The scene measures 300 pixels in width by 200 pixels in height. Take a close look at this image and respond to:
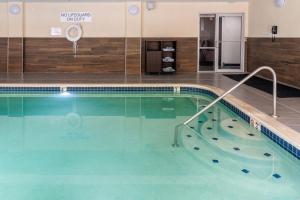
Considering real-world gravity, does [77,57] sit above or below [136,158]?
above

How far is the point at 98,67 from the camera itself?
1292 cm

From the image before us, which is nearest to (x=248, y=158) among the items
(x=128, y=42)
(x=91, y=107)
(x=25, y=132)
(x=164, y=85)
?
(x=25, y=132)

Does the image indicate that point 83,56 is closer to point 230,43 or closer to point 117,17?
point 117,17

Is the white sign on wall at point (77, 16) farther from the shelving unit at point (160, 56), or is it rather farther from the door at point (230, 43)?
the door at point (230, 43)

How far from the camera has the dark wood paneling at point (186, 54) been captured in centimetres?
1270

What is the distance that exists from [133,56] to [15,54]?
3.78 meters

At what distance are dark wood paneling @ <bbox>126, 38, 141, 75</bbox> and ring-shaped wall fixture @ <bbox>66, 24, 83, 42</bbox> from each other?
63.6 inches

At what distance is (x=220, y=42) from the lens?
518 inches

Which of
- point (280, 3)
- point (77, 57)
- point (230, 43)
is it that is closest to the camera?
point (280, 3)

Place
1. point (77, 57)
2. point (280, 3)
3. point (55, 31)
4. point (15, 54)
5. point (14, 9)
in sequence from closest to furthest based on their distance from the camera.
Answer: point (280, 3) < point (14, 9) < point (15, 54) < point (55, 31) < point (77, 57)

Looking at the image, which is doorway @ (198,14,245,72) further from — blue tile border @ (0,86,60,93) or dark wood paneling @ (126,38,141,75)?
blue tile border @ (0,86,60,93)

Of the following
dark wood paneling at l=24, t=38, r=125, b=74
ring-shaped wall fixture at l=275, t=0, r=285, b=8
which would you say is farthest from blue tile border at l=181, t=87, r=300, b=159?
dark wood paneling at l=24, t=38, r=125, b=74

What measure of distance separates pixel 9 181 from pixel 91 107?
4.01 metres

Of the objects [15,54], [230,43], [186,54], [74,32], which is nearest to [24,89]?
[15,54]
